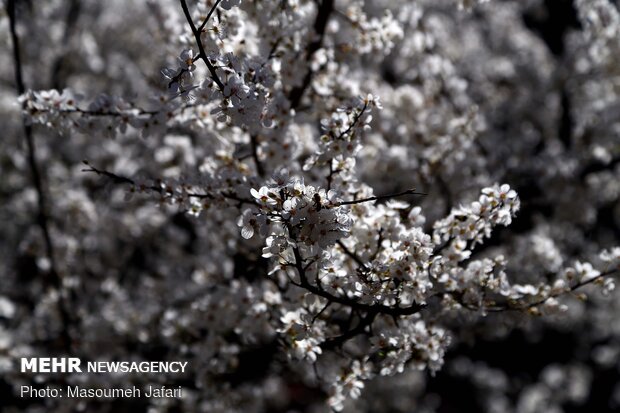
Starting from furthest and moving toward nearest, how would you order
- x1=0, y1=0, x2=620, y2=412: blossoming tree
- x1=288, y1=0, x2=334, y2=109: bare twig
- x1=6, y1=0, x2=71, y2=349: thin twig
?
x1=6, y1=0, x2=71, y2=349: thin twig < x1=288, y1=0, x2=334, y2=109: bare twig < x1=0, y1=0, x2=620, y2=412: blossoming tree

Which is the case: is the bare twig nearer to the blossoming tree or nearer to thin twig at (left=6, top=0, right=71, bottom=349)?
the blossoming tree

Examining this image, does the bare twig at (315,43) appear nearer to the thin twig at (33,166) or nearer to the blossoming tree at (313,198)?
A: the blossoming tree at (313,198)

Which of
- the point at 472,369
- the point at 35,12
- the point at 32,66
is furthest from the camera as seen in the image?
the point at 472,369

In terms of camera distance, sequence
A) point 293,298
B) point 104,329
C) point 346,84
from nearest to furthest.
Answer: point 293,298
point 346,84
point 104,329

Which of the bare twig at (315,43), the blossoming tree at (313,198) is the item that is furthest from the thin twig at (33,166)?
the bare twig at (315,43)

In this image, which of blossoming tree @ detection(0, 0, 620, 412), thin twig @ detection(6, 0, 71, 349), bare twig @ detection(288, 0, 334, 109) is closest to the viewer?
blossoming tree @ detection(0, 0, 620, 412)

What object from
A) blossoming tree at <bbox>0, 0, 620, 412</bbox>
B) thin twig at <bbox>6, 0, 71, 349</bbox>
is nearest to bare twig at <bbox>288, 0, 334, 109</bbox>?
blossoming tree at <bbox>0, 0, 620, 412</bbox>

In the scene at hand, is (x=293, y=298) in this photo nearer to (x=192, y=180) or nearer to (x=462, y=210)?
(x=192, y=180)

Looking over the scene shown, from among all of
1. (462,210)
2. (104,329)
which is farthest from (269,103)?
(104,329)
